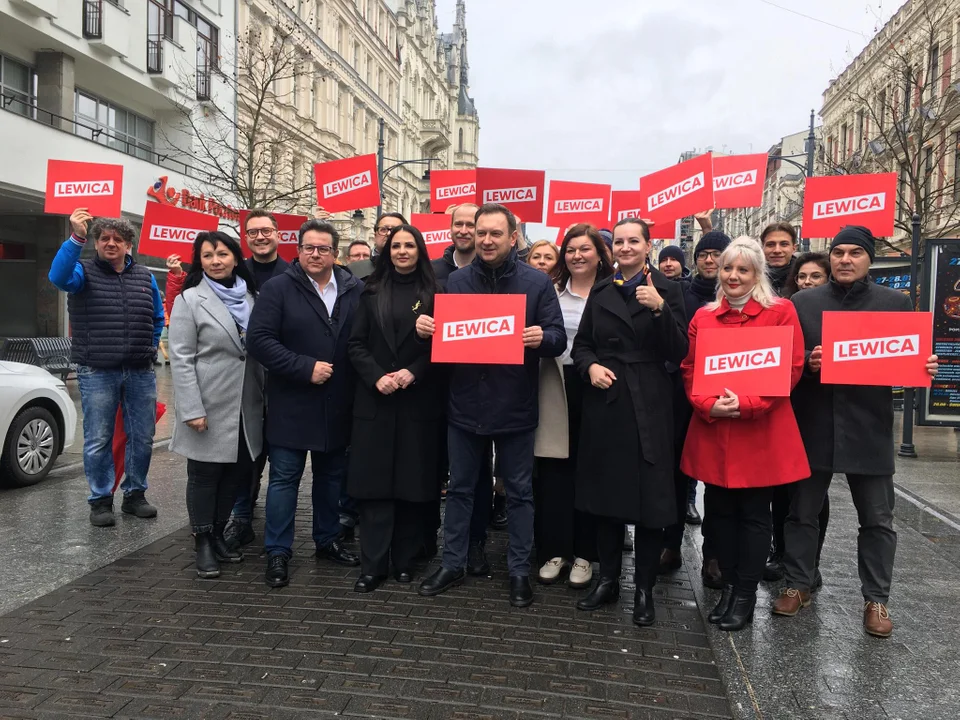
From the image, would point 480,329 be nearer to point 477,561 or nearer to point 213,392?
point 477,561

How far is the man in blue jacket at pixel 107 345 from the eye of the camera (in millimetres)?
5902

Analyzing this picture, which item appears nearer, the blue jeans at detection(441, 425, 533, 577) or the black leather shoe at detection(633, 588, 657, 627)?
the black leather shoe at detection(633, 588, 657, 627)

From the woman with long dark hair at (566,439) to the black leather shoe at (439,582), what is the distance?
57cm

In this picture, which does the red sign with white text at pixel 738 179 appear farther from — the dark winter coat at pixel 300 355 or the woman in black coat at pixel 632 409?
the dark winter coat at pixel 300 355

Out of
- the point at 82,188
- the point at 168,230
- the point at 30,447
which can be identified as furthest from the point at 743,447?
the point at 30,447

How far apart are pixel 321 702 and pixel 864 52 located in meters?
33.7

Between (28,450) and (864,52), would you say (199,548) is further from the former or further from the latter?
(864,52)

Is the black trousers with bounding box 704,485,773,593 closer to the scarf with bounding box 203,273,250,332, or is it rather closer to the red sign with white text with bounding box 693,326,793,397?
the red sign with white text with bounding box 693,326,793,397

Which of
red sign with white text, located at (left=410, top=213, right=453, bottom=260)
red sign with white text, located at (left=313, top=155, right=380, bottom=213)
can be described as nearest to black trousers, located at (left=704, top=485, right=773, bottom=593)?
red sign with white text, located at (left=410, top=213, right=453, bottom=260)

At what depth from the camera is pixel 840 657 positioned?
3.86 meters

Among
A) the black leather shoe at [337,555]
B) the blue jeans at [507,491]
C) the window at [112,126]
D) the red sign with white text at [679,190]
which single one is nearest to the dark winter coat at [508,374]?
the blue jeans at [507,491]

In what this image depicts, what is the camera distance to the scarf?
16.6 ft

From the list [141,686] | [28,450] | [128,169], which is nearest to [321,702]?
[141,686]

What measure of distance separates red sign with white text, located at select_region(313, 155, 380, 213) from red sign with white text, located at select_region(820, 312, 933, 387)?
234 inches
